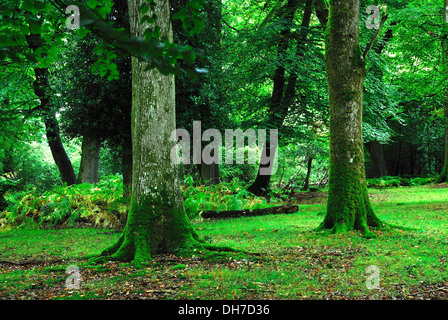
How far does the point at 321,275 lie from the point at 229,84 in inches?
356

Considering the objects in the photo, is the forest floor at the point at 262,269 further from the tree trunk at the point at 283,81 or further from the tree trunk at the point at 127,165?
the tree trunk at the point at 283,81

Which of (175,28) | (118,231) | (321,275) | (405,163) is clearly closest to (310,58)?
(175,28)

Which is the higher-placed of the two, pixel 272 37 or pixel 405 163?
pixel 272 37

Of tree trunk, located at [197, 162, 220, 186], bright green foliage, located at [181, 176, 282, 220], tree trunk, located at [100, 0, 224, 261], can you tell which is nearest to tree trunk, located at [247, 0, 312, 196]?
tree trunk, located at [197, 162, 220, 186]

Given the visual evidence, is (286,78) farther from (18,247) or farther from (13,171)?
(13,171)

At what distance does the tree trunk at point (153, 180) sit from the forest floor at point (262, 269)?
331 millimetres

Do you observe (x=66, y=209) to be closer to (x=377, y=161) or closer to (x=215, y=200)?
(x=215, y=200)

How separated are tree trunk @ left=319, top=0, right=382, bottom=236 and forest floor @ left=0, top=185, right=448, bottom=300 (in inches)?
19.3

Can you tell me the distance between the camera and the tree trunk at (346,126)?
7.73 metres

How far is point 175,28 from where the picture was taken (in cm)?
1088

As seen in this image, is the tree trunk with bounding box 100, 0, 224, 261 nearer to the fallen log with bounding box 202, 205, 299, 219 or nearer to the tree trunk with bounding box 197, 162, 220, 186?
the fallen log with bounding box 202, 205, 299, 219

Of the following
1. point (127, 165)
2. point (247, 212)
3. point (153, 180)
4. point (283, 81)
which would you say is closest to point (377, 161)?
point (283, 81)

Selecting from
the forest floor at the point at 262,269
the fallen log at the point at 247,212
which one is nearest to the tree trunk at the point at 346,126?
the forest floor at the point at 262,269

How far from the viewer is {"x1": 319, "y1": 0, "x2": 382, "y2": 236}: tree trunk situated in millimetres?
7734
